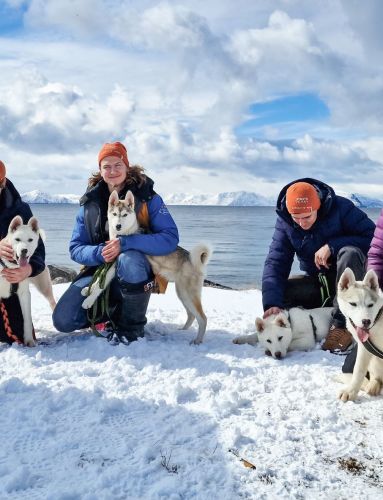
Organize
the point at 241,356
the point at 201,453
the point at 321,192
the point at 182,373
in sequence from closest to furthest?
the point at 201,453
the point at 182,373
the point at 241,356
the point at 321,192

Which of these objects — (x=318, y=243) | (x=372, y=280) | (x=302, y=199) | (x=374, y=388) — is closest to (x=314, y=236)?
(x=318, y=243)

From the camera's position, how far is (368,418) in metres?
2.92

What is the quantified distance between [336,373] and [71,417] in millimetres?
2001

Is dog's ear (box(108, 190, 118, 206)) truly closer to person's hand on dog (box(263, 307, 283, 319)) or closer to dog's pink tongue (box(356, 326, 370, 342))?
person's hand on dog (box(263, 307, 283, 319))

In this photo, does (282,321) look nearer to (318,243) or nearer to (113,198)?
(318,243)

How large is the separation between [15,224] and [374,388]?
325 cm

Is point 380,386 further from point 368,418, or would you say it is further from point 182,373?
point 182,373

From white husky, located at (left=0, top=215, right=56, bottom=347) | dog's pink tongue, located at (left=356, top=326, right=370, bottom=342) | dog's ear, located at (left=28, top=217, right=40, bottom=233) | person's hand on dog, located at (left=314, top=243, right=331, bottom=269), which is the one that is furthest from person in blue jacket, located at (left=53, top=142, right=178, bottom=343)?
dog's pink tongue, located at (left=356, top=326, right=370, bottom=342)

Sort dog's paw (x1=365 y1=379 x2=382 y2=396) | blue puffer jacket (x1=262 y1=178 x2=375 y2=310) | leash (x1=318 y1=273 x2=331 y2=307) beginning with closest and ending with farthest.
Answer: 1. dog's paw (x1=365 y1=379 x2=382 y2=396)
2. blue puffer jacket (x1=262 y1=178 x2=375 y2=310)
3. leash (x1=318 y1=273 x2=331 y2=307)

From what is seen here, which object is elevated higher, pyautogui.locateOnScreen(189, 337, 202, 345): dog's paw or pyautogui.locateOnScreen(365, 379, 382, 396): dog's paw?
pyautogui.locateOnScreen(365, 379, 382, 396): dog's paw

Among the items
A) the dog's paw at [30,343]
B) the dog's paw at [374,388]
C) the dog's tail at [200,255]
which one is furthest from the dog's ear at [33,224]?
the dog's paw at [374,388]

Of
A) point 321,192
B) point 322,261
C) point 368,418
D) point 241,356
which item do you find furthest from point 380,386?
point 321,192

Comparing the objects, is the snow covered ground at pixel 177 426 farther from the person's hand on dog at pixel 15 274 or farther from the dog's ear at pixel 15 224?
the dog's ear at pixel 15 224

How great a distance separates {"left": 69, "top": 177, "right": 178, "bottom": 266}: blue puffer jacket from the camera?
14.6 ft
